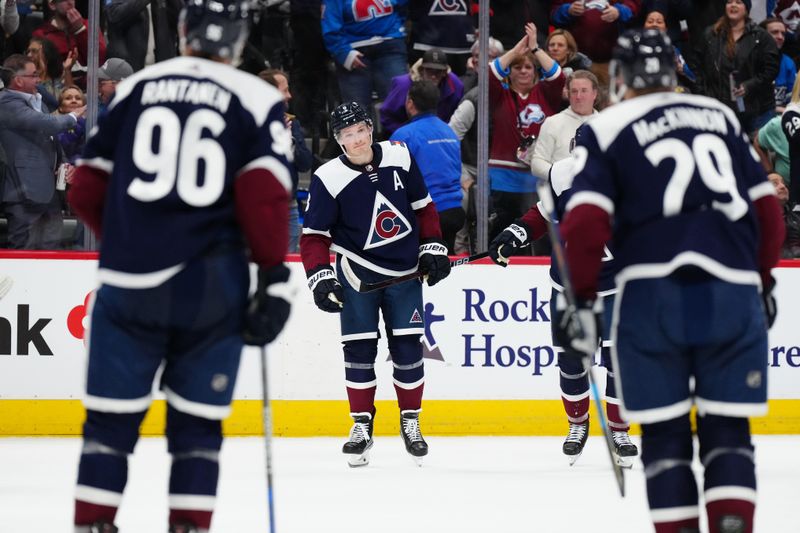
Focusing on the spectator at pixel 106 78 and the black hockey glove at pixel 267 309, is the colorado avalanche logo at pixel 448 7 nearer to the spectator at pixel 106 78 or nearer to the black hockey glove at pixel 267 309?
the spectator at pixel 106 78

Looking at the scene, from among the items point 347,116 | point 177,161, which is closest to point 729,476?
point 177,161

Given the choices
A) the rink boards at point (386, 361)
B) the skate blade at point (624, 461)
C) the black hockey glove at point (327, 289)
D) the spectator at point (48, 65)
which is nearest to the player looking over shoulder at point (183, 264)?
the black hockey glove at point (327, 289)

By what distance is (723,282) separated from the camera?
9.99 feet

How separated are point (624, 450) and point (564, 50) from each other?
8.27 ft

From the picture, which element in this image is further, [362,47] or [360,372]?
[362,47]

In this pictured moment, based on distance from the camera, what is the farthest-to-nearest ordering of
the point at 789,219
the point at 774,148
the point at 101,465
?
the point at 774,148 → the point at 789,219 → the point at 101,465

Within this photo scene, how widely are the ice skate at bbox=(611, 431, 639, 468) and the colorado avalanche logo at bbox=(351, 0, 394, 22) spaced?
2809mm

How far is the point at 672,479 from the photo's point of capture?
303 centimetres

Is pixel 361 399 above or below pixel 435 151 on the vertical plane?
below

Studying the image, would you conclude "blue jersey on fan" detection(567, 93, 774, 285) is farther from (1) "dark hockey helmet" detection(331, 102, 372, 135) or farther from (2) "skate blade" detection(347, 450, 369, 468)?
(2) "skate blade" detection(347, 450, 369, 468)

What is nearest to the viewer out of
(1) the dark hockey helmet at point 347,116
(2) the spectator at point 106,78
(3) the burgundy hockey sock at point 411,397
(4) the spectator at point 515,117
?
(1) the dark hockey helmet at point 347,116

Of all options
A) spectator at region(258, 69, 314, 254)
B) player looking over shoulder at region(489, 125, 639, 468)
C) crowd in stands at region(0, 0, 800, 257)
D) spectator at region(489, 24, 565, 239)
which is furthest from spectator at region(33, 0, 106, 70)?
player looking over shoulder at region(489, 125, 639, 468)

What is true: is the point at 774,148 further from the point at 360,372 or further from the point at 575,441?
the point at 360,372

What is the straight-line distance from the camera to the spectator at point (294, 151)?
6.61 metres
